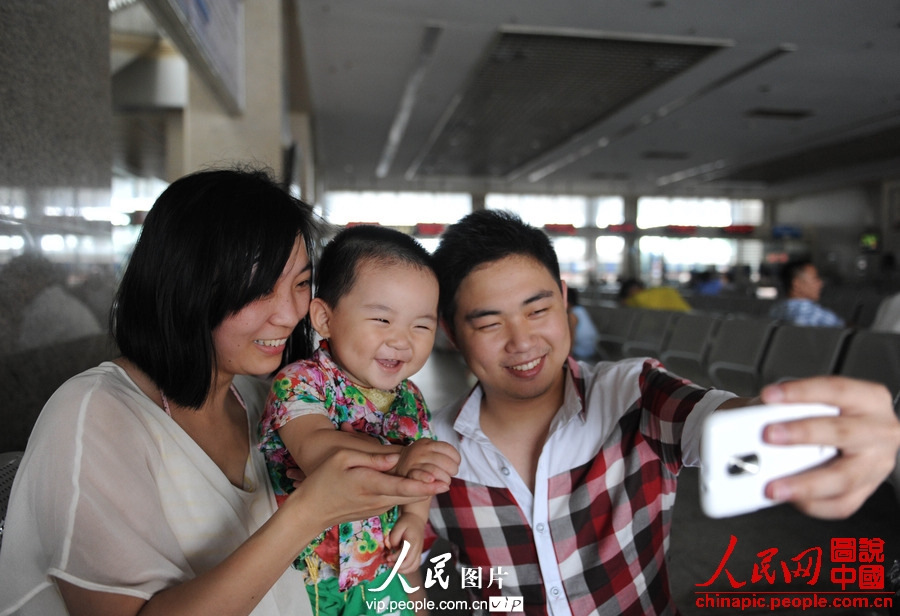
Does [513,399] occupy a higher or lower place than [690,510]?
higher

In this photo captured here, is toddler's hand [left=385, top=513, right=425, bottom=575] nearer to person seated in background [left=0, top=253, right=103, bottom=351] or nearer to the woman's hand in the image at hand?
the woman's hand

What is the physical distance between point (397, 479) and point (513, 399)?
26.6 inches

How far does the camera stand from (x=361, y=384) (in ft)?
3.76

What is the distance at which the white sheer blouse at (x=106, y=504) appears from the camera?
0.71 metres

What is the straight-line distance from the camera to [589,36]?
26.3ft

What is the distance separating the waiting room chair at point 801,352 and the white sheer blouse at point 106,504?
3135 mm

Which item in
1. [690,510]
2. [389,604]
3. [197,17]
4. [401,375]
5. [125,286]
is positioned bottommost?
[389,604]

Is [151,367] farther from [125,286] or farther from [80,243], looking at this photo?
[80,243]

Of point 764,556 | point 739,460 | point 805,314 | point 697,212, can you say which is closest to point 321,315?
point 739,460

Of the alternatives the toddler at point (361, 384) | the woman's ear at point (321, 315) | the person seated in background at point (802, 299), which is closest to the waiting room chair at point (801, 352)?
the person seated in background at point (802, 299)

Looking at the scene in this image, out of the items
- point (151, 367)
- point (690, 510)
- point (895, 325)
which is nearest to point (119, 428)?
point (151, 367)

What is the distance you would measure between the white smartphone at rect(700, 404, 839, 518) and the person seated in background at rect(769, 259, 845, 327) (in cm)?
488

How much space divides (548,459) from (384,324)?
1.64ft

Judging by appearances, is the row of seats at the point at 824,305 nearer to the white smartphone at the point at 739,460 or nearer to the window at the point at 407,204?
the white smartphone at the point at 739,460
